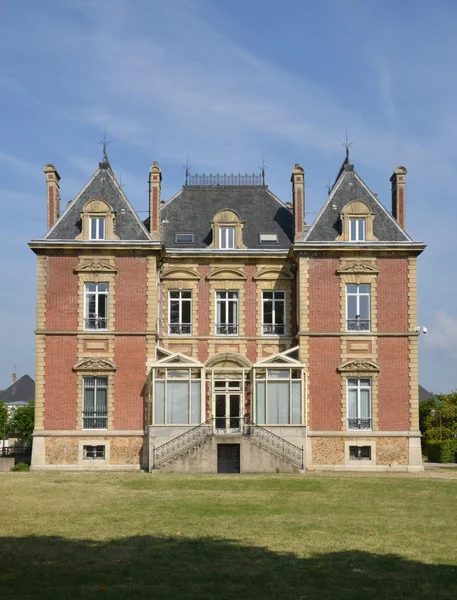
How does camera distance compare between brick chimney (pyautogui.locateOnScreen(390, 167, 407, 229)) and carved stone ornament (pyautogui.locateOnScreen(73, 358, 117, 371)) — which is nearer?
carved stone ornament (pyautogui.locateOnScreen(73, 358, 117, 371))

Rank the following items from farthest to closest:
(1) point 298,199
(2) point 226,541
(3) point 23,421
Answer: (3) point 23,421 → (1) point 298,199 → (2) point 226,541

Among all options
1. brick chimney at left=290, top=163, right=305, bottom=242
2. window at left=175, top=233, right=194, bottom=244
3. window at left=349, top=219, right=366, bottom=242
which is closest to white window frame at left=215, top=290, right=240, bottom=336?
window at left=175, top=233, right=194, bottom=244

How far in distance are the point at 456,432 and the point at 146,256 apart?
23.3 metres

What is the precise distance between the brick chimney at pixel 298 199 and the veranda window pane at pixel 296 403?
586 centimetres

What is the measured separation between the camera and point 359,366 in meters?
32.9

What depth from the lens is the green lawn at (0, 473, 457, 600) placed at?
10328mm

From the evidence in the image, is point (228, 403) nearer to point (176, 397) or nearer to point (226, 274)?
point (176, 397)

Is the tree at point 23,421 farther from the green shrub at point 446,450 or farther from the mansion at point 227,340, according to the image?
the green shrub at point 446,450

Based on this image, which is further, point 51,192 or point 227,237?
point 227,237

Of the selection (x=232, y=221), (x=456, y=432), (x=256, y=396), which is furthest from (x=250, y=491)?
(x=456, y=432)

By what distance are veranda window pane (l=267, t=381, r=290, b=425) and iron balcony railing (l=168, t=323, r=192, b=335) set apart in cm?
427

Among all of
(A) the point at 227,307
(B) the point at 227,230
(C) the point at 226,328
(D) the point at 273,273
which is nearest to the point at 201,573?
(C) the point at 226,328

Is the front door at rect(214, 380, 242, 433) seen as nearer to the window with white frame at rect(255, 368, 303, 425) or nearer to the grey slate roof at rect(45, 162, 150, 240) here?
the window with white frame at rect(255, 368, 303, 425)

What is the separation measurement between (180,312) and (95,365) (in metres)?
4.34
